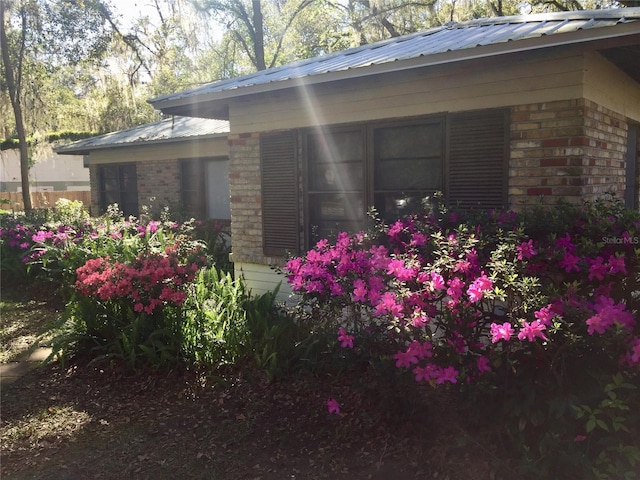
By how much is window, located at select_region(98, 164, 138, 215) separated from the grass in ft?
29.4

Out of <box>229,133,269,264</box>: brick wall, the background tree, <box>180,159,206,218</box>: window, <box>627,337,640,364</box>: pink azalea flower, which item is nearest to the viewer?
<box>627,337,640,364</box>: pink azalea flower

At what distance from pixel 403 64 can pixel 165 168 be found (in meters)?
8.66

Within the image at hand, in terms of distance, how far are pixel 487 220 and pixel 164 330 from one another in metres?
2.95

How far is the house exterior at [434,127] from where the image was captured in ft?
14.2

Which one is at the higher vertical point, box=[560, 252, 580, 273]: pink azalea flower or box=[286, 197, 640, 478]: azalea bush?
box=[560, 252, 580, 273]: pink azalea flower

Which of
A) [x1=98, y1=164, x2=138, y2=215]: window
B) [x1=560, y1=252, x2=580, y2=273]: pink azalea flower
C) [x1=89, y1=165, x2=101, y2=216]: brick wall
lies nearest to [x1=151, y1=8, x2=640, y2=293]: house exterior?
[x1=560, y1=252, x2=580, y2=273]: pink azalea flower

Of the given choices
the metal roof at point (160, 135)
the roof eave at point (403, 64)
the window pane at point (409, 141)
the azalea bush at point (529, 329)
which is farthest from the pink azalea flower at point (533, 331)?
the metal roof at point (160, 135)

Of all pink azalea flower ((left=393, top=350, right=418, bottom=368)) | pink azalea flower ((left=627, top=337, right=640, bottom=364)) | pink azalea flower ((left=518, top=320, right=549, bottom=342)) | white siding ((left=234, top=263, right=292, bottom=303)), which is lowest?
white siding ((left=234, top=263, right=292, bottom=303))

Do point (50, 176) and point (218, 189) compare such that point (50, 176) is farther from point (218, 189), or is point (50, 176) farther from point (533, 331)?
point (533, 331)

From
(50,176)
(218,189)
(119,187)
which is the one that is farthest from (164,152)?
(50,176)

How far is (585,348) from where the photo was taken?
2.74 meters

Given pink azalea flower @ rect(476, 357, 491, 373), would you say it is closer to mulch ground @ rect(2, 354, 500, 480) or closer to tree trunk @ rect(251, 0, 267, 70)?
mulch ground @ rect(2, 354, 500, 480)

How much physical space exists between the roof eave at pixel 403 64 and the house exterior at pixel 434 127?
0.04 ft

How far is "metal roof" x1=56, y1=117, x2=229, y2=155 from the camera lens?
419 inches
